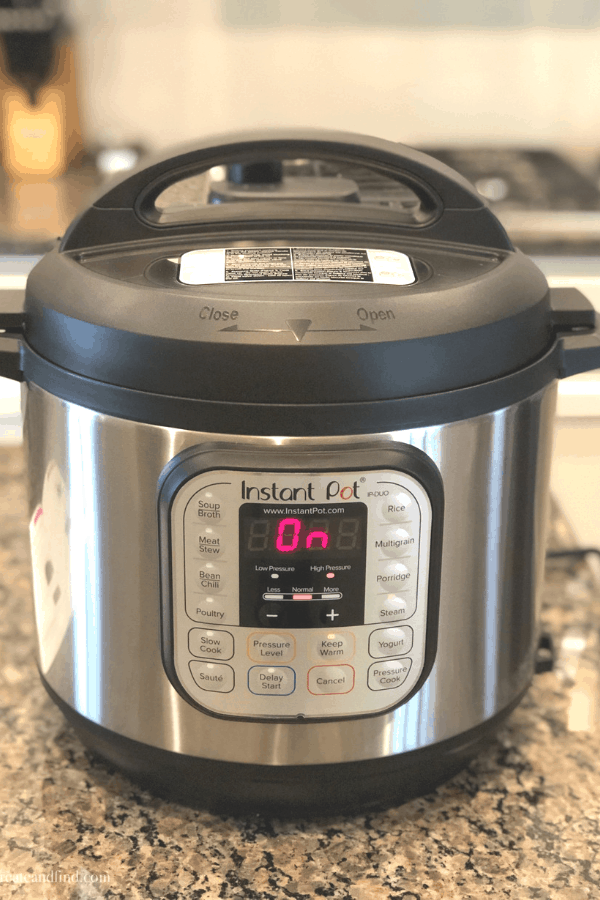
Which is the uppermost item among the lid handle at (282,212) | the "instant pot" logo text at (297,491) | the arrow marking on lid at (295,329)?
the lid handle at (282,212)

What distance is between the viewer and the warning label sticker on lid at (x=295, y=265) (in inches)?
20.1

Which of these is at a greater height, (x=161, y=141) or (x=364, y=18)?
(x=364, y=18)

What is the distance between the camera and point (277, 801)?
550mm

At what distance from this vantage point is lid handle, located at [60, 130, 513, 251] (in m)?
0.56

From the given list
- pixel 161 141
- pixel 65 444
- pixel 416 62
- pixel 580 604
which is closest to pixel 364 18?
pixel 416 62

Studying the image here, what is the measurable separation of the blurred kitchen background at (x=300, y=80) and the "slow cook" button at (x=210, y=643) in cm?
163

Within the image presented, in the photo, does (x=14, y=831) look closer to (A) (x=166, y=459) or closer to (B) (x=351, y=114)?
(A) (x=166, y=459)

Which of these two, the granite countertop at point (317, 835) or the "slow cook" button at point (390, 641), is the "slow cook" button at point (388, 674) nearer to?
the "slow cook" button at point (390, 641)

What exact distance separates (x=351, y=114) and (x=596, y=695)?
1.85 metres

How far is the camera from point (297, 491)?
1.57ft

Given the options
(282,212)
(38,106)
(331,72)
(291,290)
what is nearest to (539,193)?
(331,72)

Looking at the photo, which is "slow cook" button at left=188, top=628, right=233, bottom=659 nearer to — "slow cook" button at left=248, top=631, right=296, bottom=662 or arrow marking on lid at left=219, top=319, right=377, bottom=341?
"slow cook" button at left=248, top=631, right=296, bottom=662

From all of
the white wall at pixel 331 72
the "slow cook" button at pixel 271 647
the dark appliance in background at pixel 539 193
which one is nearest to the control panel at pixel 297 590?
the "slow cook" button at pixel 271 647

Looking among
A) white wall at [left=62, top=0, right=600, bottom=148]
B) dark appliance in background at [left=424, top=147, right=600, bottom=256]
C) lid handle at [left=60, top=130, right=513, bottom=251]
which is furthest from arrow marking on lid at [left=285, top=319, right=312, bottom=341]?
white wall at [left=62, top=0, right=600, bottom=148]
